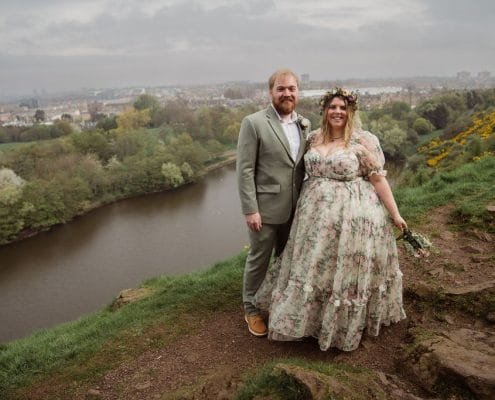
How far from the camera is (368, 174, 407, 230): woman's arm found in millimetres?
3402

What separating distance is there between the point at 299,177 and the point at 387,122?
47.7 metres

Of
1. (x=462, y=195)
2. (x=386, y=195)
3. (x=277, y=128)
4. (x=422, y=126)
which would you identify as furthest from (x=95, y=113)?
(x=386, y=195)

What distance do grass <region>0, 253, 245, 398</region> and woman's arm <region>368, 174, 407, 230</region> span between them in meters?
Answer: 2.27

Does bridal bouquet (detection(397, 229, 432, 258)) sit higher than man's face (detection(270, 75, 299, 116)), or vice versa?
man's face (detection(270, 75, 299, 116))

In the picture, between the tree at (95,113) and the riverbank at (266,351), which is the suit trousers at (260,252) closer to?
the riverbank at (266,351)

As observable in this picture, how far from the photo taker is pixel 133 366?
13.1ft

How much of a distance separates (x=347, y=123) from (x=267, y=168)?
78cm

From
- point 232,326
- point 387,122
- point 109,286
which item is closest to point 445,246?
point 232,326

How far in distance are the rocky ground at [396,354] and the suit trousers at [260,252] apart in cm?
44

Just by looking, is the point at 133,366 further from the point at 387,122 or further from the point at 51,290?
the point at 387,122

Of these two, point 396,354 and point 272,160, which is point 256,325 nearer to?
point 396,354

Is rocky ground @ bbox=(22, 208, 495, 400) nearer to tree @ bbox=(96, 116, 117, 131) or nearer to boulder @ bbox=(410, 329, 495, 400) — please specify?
boulder @ bbox=(410, 329, 495, 400)

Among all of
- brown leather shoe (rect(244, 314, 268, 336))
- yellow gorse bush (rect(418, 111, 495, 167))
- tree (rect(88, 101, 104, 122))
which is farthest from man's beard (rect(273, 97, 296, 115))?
tree (rect(88, 101, 104, 122))

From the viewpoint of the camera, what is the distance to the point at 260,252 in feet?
12.7
